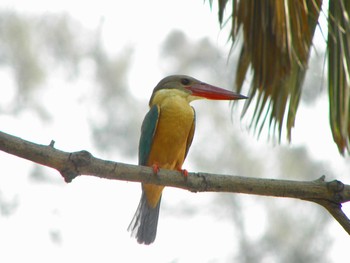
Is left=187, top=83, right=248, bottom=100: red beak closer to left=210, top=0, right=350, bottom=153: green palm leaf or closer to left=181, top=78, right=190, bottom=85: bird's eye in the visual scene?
left=181, top=78, right=190, bottom=85: bird's eye

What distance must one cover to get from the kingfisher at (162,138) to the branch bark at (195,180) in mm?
1410

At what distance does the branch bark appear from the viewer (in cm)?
361

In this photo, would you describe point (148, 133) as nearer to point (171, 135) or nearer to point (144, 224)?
point (171, 135)

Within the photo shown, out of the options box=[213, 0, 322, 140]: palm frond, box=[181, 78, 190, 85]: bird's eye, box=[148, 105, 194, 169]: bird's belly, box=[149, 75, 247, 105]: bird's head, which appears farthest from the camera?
box=[181, 78, 190, 85]: bird's eye

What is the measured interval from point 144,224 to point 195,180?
179 cm

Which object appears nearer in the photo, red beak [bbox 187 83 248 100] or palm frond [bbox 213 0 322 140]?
palm frond [bbox 213 0 322 140]

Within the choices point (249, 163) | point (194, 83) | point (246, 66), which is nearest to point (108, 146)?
point (249, 163)

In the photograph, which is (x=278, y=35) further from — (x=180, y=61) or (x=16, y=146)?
(x=180, y=61)

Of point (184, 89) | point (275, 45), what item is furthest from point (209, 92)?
point (275, 45)

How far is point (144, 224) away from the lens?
566 centimetres

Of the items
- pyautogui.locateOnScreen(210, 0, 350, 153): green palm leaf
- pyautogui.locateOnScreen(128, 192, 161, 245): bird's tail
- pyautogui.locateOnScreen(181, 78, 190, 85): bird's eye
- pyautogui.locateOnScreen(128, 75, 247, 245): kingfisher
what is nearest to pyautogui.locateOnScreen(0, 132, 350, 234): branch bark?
pyautogui.locateOnScreen(210, 0, 350, 153): green palm leaf

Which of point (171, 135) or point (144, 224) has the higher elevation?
point (171, 135)

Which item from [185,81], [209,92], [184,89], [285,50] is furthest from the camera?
[185,81]

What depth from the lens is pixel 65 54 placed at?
23.4 m
